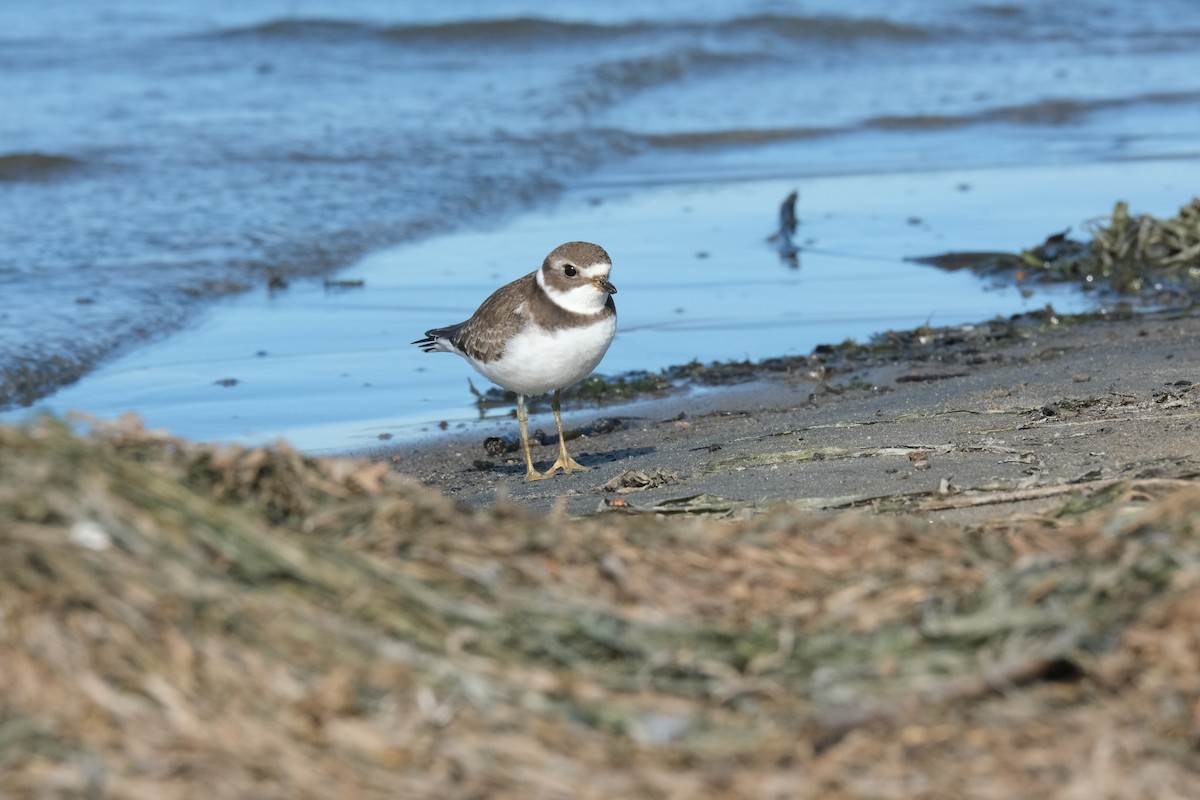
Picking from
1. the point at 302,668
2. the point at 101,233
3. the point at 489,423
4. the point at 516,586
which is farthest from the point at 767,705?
the point at 101,233

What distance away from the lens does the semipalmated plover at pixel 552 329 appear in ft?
18.3

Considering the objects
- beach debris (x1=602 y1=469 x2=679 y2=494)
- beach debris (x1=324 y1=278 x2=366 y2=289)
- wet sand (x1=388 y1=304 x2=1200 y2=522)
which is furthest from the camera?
beach debris (x1=324 y1=278 x2=366 y2=289)

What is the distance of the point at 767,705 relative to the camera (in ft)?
7.29

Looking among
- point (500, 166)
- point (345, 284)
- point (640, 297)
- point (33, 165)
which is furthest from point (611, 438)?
point (33, 165)

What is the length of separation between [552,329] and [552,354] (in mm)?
97

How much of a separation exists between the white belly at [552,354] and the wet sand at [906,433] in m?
0.38

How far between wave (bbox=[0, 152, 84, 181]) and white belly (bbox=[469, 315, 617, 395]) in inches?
298

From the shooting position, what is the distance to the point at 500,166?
12555mm

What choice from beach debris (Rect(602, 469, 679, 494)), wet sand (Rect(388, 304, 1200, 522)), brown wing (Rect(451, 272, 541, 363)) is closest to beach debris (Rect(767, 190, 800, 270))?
wet sand (Rect(388, 304, 1200, 522))

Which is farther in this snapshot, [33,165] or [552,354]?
[33,165]

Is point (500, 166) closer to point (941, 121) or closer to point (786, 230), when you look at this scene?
point (786, 230)

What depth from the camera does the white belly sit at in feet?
18.3

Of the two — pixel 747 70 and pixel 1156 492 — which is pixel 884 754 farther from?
pixel 747 70

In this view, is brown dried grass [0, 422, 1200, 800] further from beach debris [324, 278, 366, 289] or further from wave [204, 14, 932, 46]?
wave [204, 14, 932, 46]
